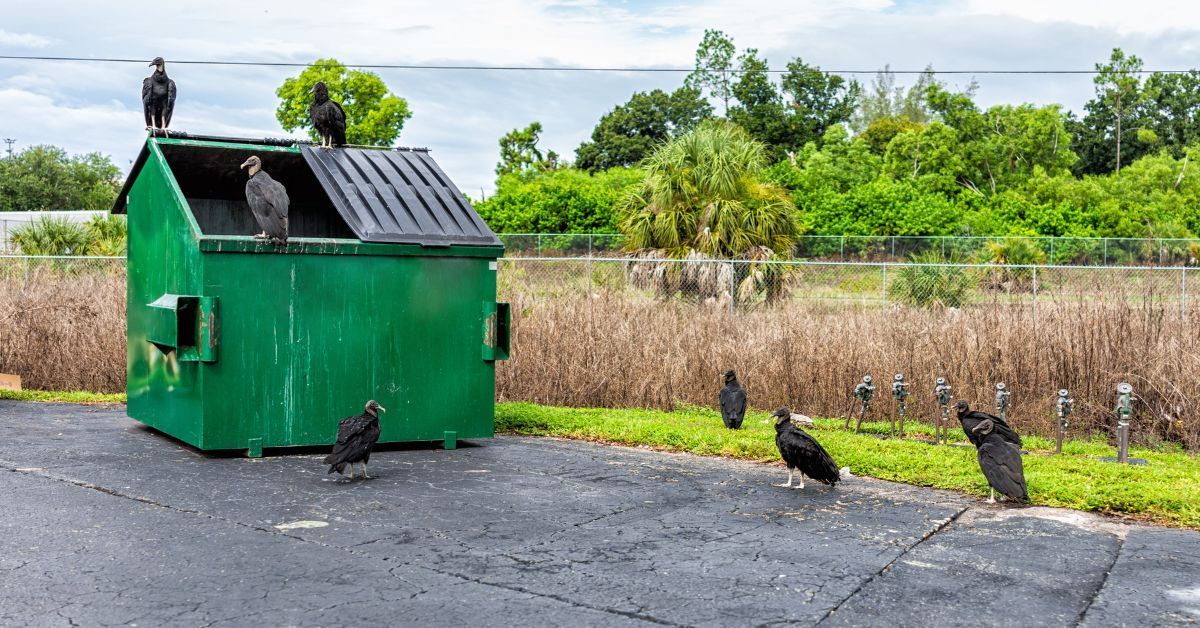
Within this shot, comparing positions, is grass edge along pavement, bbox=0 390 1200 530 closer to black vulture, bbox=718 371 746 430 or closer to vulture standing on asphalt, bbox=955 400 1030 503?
black vulture, bbox=718 371 746 430

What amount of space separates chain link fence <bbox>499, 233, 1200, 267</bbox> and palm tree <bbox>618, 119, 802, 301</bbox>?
12616 millimetres

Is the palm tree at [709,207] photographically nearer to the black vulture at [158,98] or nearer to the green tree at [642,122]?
the black vulture at [158,98]

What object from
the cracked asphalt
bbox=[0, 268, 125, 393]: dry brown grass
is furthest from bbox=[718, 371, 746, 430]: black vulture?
bbox=[0, 268, 125, 393]: dry brown grass

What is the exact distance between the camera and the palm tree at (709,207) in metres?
20.3

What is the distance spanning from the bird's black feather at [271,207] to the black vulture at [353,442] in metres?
1.76

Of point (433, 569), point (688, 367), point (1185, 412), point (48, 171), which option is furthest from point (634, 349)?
point (48, 171)

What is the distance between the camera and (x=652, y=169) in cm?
2119

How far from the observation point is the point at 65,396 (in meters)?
13.1

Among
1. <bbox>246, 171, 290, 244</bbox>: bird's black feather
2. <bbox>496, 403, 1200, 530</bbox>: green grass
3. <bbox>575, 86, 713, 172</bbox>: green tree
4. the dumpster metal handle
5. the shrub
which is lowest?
<bbox>496, 403, 1200, 530</bbox>: green grass

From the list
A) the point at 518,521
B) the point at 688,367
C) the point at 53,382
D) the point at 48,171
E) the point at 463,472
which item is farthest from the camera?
the point at 48,171

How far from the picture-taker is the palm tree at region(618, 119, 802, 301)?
20312 millimetres

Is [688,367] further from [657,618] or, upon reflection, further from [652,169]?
[652,169]

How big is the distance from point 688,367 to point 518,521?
591 cm

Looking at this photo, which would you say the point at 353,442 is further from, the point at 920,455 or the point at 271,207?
the point at 920,455
